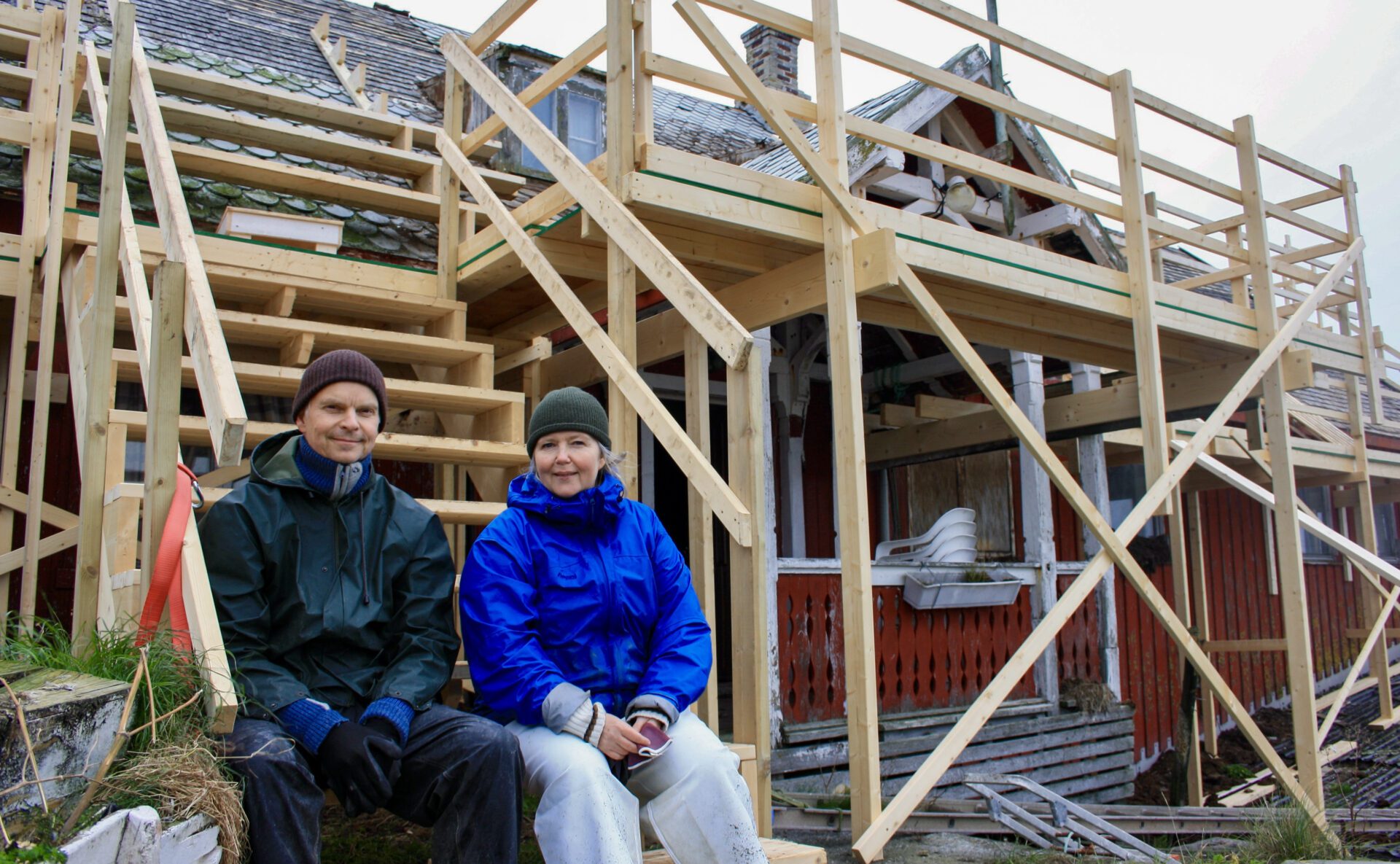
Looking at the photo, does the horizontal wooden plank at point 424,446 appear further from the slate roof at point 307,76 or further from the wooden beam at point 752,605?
the slate roof at point 307,76

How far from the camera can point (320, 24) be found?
9.85m

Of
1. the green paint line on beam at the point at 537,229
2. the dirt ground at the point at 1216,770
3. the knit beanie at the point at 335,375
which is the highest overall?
the green paint line on beam at the point at 537,229

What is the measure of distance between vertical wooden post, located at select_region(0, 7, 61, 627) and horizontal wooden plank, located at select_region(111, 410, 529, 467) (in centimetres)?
103

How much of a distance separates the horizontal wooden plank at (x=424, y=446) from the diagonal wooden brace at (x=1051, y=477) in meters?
1.79

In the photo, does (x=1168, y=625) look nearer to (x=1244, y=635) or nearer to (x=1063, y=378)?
(x=1063, y=378)

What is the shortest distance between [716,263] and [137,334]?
2.79 meters

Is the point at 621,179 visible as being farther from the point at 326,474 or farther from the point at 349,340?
the point at 326,474

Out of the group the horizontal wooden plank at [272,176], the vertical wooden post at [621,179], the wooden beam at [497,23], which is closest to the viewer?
the vertical wooden post at [621,179]

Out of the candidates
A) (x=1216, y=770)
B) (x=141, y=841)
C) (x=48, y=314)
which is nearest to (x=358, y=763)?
(x=141, y=841)

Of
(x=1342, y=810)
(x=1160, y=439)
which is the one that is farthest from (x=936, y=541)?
(x=1342, y=810)

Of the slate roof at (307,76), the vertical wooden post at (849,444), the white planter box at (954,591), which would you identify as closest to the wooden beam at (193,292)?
the slate roof at (307,76)

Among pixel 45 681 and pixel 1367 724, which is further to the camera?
pixel 1367 724

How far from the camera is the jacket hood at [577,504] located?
3.19 metres

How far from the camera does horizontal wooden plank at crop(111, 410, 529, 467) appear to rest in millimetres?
4086
